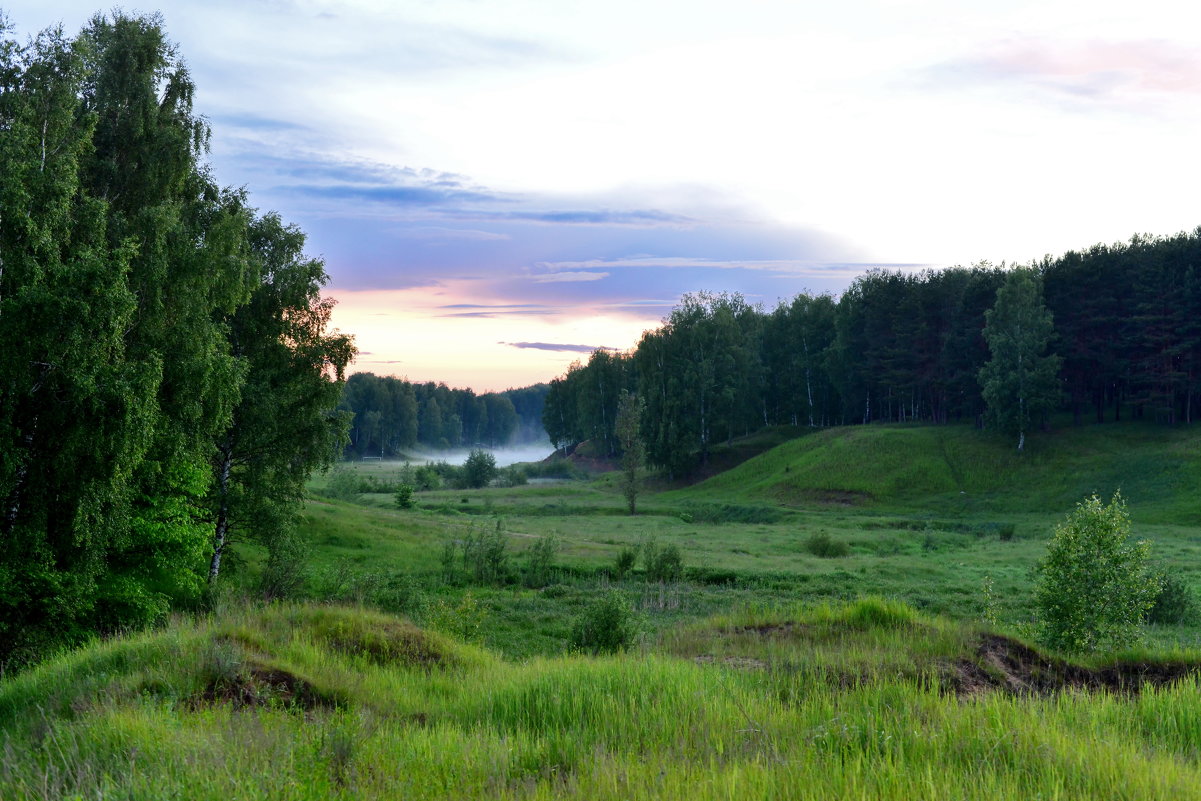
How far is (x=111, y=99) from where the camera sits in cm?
2273

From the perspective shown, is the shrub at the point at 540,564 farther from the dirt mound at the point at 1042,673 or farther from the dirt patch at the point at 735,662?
the dirt mound at the point at 1042,673

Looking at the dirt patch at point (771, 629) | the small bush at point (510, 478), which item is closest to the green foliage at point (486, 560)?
the dirt patch at point (771, 629)

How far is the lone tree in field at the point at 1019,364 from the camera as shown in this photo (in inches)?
2591

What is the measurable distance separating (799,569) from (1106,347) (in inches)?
2231

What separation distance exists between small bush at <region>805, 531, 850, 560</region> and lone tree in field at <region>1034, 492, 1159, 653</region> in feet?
84.4

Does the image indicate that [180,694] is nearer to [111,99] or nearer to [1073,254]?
[111,99]

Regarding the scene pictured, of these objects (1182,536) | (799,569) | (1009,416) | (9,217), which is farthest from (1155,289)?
(9,217)

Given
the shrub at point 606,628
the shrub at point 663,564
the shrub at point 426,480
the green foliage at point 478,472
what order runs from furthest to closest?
1. the green foliage at point 478,472
2. the shrub at point 426,480
3. the shrub at point 663,564
4. the shrub at point 606,628

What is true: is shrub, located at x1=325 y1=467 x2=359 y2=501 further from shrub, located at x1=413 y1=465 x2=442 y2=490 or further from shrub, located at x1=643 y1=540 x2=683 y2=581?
shrub, located at x1=643 y1=540 x2=683 y2=581

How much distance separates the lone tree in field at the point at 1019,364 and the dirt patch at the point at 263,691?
6858cm

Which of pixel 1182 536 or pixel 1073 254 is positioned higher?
pixel 1073 254

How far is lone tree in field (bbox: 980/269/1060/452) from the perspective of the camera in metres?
65.8

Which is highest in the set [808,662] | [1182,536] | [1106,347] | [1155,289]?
[1155,289]

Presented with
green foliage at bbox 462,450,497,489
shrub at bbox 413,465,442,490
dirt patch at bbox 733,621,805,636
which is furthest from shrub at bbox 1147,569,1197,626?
shrub at bbox 413,465,442,490
